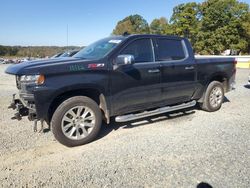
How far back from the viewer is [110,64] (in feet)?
15.0

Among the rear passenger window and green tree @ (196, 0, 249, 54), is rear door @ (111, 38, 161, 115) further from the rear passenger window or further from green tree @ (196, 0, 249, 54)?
green tree @ (196, 0, 249, 54)

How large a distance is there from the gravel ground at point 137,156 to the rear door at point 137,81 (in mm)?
604

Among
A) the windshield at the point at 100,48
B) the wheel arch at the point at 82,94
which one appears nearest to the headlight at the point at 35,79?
the wheel arch at the point at 82,94

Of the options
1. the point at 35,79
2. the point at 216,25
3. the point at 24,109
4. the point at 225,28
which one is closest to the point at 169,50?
the point at 35,79

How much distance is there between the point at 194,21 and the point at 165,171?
55978 millimetres

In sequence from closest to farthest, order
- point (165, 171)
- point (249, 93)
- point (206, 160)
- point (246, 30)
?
point (165, 171) → point (206, 160) → point (249, 93) → point (246, 30)

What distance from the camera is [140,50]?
5.07 m

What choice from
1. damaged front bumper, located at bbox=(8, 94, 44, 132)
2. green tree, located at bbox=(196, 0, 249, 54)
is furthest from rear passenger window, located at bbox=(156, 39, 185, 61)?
green tree, located at bbox=(196, 0, 249, 54)

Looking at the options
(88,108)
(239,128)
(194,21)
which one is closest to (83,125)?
(88,108)

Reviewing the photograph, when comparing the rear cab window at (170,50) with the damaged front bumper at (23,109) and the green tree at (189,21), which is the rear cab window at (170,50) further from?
the green tree at (189,21)

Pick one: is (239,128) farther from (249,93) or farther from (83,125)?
(249,93)

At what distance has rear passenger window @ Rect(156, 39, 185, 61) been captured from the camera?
5340 mm

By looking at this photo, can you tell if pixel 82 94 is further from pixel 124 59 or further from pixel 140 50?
pixel 140 50

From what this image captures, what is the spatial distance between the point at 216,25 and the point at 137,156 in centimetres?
5135
